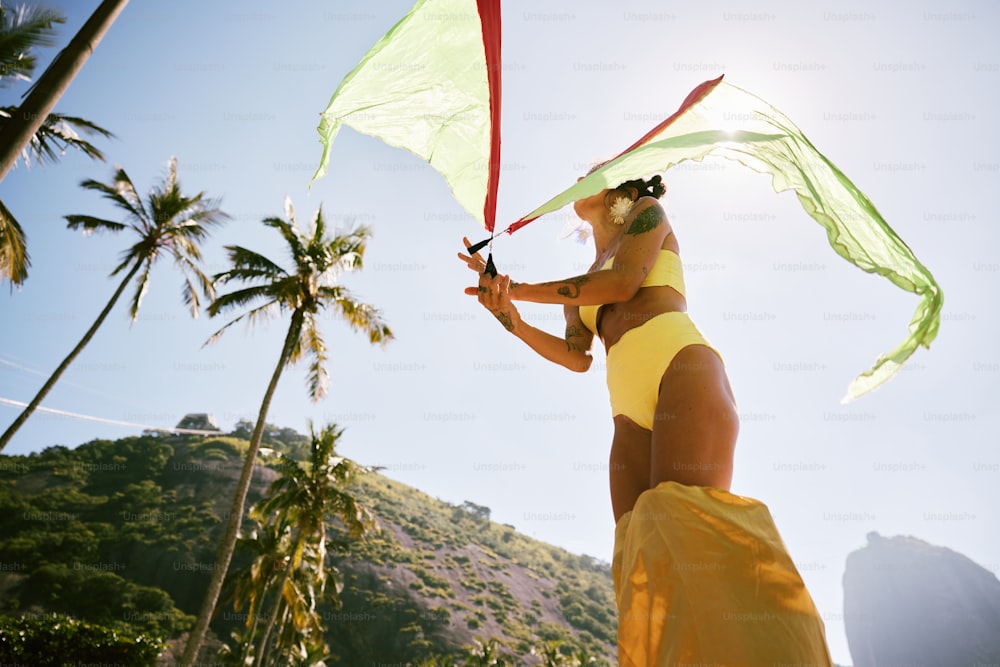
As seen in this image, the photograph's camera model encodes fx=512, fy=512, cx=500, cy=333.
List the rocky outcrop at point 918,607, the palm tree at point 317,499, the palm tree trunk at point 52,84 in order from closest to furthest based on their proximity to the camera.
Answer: the palm tree trunk at point 52,84 < the palm tree at point 317,499 < the rocky outcrop at point 918,607

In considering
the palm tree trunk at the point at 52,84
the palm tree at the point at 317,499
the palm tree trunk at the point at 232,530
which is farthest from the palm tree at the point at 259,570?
the palm tree trunk at the point at 52,84

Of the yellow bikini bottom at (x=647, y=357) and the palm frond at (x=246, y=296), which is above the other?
the palm frond at (x=246, y=296)

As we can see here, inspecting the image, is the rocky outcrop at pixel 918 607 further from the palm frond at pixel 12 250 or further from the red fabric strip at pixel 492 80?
the palm frond at pixel 12 250

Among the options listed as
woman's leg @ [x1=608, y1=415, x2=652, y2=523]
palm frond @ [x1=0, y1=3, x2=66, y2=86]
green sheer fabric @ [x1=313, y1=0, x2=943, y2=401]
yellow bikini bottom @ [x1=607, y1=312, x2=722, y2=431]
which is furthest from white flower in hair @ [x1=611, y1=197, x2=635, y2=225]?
palm frond @ [x1=0, y1=3, x2=66, y2=86]

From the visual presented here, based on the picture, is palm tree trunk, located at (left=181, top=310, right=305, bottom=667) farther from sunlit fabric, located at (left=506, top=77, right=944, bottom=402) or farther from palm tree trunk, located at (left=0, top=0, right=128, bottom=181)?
sunlit fabric, located at (left=506, top=77, right=944, bottom=402)

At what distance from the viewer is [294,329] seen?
14414 millimetres

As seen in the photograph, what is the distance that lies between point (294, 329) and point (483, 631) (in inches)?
1780

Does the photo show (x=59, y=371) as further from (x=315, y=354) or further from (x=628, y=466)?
(x=628, y=466)

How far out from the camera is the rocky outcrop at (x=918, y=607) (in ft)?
354

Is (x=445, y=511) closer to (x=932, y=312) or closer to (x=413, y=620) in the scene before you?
(x=413, y=620)

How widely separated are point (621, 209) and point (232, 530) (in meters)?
13.3

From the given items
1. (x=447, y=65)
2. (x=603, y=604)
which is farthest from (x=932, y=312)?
(x=603, y=604)

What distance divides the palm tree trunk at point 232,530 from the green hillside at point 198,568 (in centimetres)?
2365

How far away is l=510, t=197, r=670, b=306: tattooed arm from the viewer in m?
1.75
